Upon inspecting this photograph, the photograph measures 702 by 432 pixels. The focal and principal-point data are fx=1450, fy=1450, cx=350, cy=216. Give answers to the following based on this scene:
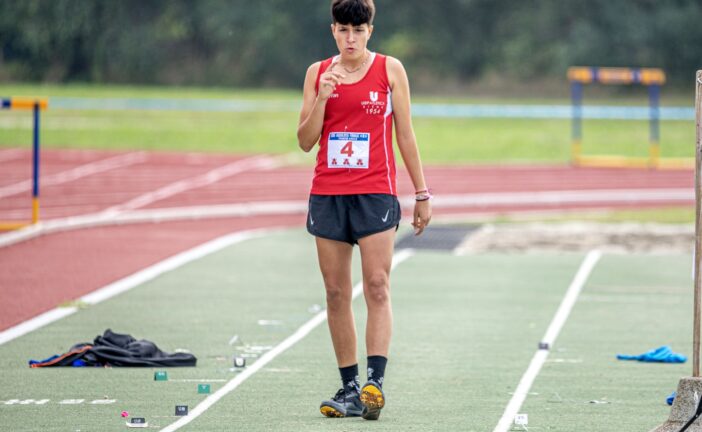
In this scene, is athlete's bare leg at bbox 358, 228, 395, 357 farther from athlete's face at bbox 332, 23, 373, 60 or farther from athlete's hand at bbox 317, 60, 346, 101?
athlete's face at bbox 332, 23, 373, 60

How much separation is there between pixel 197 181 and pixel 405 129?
19.0 meters

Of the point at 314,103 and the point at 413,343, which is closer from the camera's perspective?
the point at 314,103

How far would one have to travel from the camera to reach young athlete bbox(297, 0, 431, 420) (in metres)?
7.02

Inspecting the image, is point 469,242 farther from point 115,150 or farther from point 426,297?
point 115,150

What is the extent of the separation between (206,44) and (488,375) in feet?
207

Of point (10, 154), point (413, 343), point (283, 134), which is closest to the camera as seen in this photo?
point (413, 343)

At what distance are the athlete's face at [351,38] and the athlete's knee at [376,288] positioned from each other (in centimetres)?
108

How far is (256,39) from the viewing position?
220 ft

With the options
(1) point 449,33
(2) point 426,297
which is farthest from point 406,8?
(2) point 426,297

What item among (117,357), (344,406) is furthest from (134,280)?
(344,406)

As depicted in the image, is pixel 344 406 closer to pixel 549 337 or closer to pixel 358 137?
pixel 358 137

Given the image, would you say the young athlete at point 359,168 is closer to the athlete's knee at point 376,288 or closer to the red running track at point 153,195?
the athlete's knee at point 376,288

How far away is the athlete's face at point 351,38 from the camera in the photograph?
699 centimetres

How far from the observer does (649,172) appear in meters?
28.7
